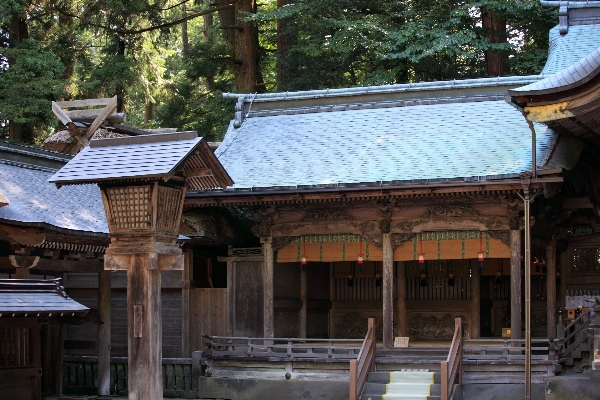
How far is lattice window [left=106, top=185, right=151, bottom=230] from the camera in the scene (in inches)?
488

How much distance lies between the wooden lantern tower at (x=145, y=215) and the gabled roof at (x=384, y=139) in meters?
4.73

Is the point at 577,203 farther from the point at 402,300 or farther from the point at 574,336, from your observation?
the point at 402,300

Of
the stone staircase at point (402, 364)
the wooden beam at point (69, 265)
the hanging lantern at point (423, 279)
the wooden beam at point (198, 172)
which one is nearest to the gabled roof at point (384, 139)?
the hanging lantern at point (423, 279)

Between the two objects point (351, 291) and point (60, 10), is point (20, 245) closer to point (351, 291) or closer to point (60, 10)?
point (351, 291)

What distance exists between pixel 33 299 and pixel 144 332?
6.34 ft

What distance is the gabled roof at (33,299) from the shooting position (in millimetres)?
12391

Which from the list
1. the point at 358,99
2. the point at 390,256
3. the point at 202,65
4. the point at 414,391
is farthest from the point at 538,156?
the point at 202,65

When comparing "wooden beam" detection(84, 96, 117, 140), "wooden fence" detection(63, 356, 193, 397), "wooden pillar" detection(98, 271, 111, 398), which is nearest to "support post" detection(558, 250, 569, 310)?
"wooden fence" detection(63, 356, 193, 397)

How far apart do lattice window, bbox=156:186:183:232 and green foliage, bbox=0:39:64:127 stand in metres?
12.8

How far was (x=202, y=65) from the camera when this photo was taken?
95.8ft

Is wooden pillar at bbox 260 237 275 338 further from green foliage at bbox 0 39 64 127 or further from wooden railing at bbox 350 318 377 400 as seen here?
green foliage at bbox 0 39 64 127

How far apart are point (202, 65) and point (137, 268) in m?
17.7

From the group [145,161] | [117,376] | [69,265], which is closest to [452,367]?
[145,161]

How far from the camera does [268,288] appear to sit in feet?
59.9
